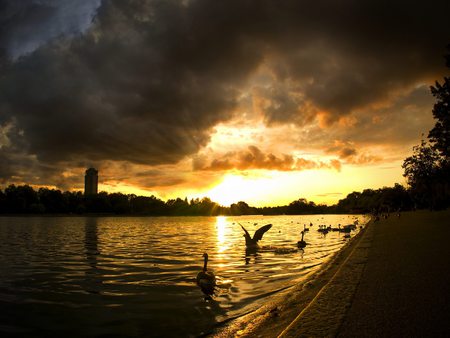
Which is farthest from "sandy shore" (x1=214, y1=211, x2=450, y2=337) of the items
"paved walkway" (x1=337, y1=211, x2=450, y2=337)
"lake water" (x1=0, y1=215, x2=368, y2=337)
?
"lake water" (x1=0, y1=215, x2=368, y2=337)

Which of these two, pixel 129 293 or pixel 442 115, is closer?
pixel 129 293

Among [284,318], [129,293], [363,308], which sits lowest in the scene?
[129,293]

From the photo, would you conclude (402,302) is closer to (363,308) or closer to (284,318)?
(363,308)

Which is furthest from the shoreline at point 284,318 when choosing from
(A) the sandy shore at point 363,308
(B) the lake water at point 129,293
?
(B) the lake water at point 129,293

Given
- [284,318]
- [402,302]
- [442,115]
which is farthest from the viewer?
[442,115]

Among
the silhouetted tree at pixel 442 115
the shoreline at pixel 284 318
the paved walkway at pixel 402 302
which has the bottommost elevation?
the shoreline at pixel 284 318

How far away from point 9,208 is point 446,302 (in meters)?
227

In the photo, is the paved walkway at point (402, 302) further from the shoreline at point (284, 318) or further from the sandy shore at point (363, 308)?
the shoreline at point (284, 318)

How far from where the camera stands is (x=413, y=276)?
432 inches

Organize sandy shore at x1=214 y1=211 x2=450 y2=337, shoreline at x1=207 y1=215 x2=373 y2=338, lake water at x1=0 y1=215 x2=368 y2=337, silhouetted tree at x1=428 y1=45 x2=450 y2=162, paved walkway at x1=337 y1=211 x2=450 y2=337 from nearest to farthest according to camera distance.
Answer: paved walkway at x1=337 y1=211 x2=450 y2=337 → sandy shore at x1=214 y1=211 x2=450 y2=337 → shoreline at x1=207 y1=215 x2=373 y2=338 → lake water at x1=0 y1=215 x2=368 y2=337 → silhouetted tree at x1=428 y1=45 x2=450 y2=162

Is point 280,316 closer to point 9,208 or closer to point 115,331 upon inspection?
point 115,331

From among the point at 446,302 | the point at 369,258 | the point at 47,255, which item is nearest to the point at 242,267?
the point at 369,258

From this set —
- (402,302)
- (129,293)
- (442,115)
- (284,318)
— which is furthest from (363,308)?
(442,115)

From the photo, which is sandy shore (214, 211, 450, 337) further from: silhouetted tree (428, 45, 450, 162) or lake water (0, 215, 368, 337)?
silhouetted tree (428, 45, 450, 162)
